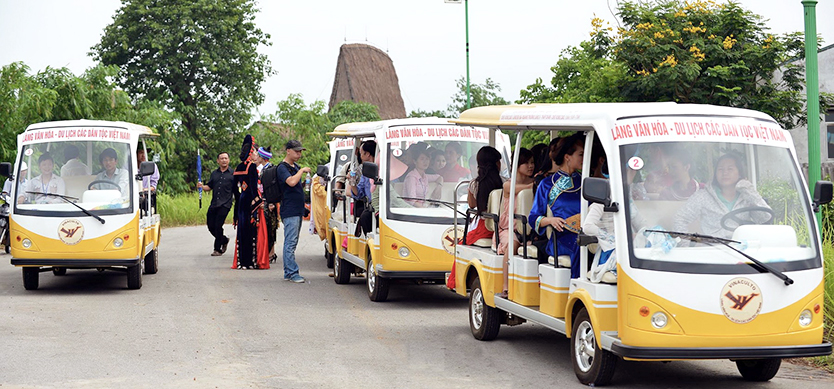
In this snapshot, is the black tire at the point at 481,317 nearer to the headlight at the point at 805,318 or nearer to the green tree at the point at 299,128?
the headlight at the point at 805,318

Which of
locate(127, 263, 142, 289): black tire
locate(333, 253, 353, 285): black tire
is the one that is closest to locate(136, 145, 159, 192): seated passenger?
locate(127, 263, 142, 289): black tire

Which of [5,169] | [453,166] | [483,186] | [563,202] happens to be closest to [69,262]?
[5,169]

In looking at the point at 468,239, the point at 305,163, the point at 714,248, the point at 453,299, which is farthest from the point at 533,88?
the point at 714,248

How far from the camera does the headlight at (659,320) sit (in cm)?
722

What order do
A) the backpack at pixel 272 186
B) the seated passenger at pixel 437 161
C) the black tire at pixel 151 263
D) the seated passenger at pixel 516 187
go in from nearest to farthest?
1. the seated passenger at pixel 516 187
2. the seated passenger at pixel 437 161
3. the backpack at pixel 272 186
4. the black tire at pixel 151 263

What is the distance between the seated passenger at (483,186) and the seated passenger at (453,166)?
2012 mm

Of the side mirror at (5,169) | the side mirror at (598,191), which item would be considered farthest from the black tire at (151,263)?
the side mirror at (598,191)

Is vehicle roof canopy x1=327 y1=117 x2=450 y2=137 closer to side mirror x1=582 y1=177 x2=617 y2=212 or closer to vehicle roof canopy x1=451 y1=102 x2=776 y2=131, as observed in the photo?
vehicle roof canopy x1=451 y1=102 x2=776 y2=131

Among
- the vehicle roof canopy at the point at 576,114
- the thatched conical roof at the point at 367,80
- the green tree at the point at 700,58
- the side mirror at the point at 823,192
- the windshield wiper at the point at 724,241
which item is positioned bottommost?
the windshield wiper at the point at 724,241

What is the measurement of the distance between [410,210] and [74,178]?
460cm

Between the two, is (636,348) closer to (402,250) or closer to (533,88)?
(402,250)

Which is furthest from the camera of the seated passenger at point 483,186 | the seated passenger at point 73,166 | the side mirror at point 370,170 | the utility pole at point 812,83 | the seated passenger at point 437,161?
the seated passenger at point 73,166

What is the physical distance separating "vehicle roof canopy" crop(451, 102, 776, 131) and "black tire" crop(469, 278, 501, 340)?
164 centimetres

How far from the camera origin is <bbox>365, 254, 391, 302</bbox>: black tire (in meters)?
13.1
